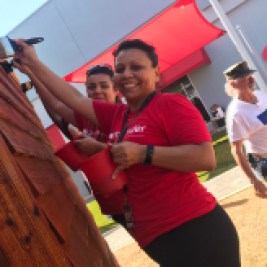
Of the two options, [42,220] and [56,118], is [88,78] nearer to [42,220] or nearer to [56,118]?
[56,118]

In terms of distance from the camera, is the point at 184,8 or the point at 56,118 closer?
the point at 56,118

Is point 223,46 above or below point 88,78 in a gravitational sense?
above

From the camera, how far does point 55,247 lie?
3.65 ft

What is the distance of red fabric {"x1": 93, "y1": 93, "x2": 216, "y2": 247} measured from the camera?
5.56 ft

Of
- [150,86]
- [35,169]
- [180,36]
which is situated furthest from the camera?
[180,36]

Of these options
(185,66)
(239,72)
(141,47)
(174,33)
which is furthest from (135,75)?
(185,66)

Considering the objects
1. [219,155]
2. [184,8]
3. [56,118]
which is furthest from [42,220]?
[184,8]

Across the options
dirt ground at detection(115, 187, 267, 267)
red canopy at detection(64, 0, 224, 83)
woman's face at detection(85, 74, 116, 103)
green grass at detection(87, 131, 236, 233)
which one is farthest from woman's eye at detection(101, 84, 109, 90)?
red canopy at detection(64, 0, 224, 83)

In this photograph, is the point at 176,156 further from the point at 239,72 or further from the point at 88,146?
the point at 239,72

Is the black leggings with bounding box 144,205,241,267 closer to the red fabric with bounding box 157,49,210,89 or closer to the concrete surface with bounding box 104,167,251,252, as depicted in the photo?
the concrete surface with bounding box 104,167,251,252

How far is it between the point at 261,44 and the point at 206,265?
45.5ft

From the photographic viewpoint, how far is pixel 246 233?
4398 millimetres

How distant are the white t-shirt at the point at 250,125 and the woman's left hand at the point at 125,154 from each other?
6.34ft

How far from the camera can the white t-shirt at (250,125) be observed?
11.1 ft
